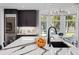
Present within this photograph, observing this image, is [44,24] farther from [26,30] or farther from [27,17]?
[26,30]

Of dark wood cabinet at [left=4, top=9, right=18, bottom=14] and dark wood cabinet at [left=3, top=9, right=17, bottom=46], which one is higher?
dark wood cabinet at [left=4, top=9, right=18, bottom=14]

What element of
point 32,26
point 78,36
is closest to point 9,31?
point 32,26

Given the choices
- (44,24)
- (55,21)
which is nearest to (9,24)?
(44,24)

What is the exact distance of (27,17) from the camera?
5191 millimetres

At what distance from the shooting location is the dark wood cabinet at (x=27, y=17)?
5.13 meters

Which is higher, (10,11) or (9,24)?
(10,11)

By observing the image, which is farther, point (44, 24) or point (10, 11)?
point (10, 11)

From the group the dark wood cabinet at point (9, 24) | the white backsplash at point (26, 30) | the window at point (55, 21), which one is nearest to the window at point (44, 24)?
the window at point (55, 21)

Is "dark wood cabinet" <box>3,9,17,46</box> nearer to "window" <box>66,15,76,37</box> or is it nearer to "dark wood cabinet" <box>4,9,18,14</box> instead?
"dark wood cabinet" <box>4,9,18,14</box>

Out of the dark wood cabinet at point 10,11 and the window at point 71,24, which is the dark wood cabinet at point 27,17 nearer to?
the dark wood cabinet at point 10,11

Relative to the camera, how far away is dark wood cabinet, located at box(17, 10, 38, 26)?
5.13 metres

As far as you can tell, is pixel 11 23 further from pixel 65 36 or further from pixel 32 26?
pixel 65 36

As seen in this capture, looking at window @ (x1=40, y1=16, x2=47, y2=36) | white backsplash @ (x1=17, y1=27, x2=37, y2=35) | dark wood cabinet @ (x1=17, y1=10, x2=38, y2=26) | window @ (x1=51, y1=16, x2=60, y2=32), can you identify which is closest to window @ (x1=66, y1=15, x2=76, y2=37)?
window @ (x1=51, y1=16, x2=60, y2=32)
